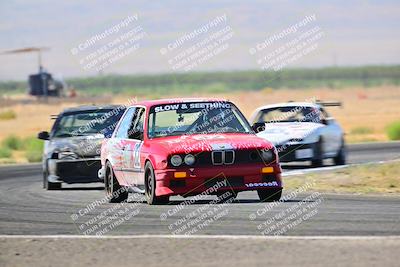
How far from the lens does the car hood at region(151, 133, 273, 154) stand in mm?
16828

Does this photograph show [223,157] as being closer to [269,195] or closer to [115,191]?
[269,195]

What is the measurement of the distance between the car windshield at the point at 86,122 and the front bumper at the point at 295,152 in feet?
13.8

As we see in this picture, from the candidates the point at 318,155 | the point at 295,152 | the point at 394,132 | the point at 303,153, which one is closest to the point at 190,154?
the point at 295,152

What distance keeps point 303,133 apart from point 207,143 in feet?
31.5

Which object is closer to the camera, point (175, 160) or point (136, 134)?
point (175, 160)

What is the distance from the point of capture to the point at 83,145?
22.4 m

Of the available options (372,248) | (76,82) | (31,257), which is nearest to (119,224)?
(31,257)

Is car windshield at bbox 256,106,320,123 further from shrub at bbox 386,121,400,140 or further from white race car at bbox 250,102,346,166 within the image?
shrub at bbox 386,121,400,140

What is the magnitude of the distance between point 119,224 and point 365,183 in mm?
6667

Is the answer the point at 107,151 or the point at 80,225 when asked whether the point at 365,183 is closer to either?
the point at 107,151

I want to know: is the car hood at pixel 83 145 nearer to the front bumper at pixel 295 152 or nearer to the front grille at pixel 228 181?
the front bumper at pixel 295 152

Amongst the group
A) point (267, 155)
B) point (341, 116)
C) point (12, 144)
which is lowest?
point (341, 116)

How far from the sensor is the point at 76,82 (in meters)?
188

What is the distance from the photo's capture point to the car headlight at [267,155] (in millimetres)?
17031
